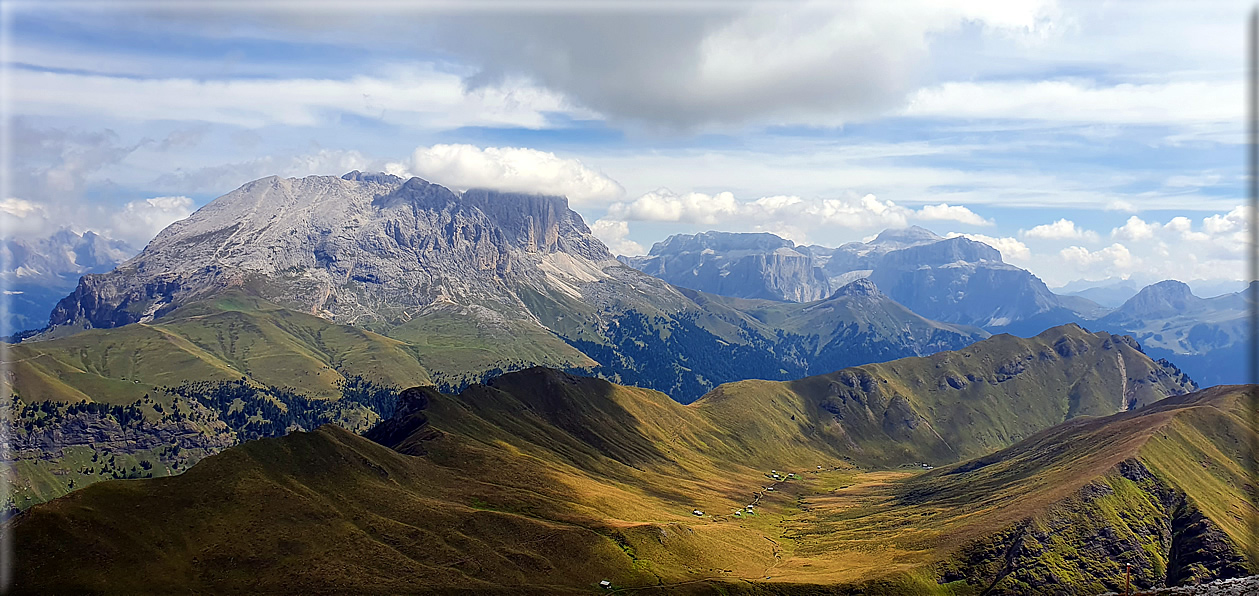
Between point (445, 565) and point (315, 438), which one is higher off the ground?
point (315, 438)

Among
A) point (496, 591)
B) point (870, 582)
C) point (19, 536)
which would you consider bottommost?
point (870, 582)

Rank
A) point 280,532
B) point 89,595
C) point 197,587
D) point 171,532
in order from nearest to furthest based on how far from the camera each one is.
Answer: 1. point 89,595
2. point 197,587
3. point 171,532
4. point 280,532

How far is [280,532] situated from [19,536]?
142ft

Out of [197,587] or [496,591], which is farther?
[496,591]

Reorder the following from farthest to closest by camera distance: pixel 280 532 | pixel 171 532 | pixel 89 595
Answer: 1. pixel 280 532
2. pixel 171 532
3. pixel 89 595

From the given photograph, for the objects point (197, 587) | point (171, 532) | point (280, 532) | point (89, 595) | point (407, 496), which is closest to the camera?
point (89, 595)

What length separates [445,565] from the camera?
164m

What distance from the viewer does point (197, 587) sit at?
13712 cm

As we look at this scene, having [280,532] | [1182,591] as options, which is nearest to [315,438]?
[280,532]

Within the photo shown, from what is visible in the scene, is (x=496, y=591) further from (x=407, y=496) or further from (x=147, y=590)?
(x=147, y=590)

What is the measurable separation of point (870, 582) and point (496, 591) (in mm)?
97537

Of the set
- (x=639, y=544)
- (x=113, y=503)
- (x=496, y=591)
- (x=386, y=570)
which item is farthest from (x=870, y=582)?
(x=113, y=503)

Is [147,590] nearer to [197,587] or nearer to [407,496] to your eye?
[197,587]

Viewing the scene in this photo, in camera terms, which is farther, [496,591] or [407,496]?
[407,496]
